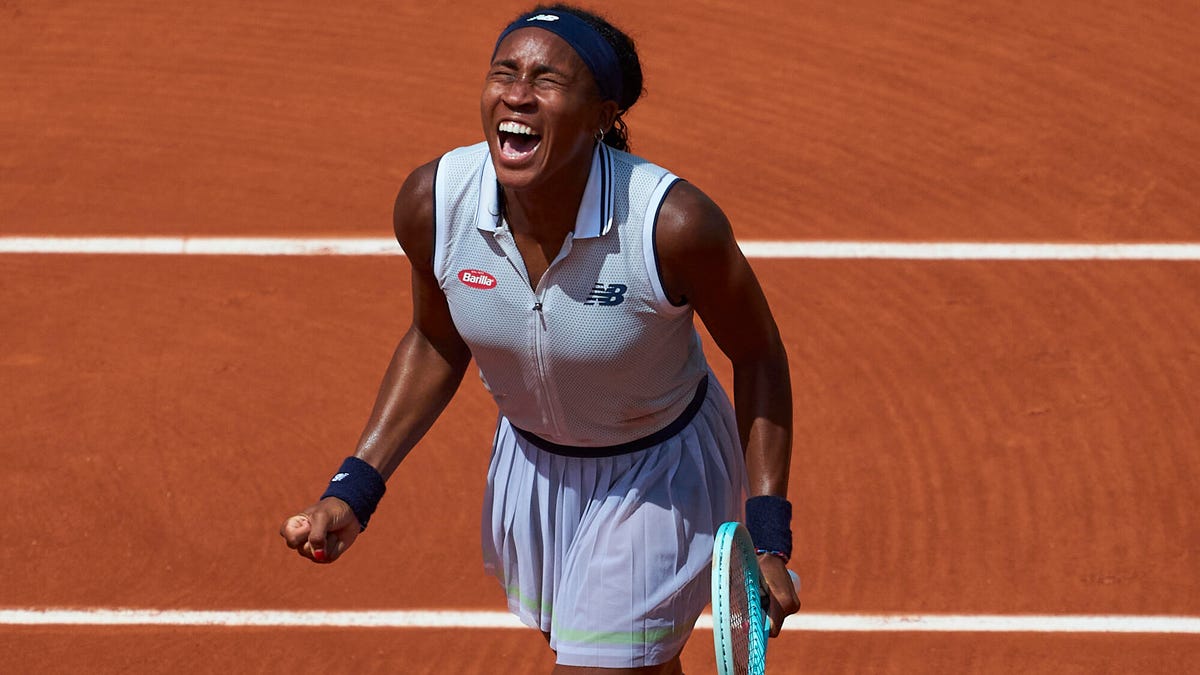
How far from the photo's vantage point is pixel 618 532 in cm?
420

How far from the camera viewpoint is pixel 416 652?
19.4 ft

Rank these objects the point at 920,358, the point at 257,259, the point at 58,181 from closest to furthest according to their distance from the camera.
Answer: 1. the point at 920,358
2. the point at 257,259
3. the point at 58,181

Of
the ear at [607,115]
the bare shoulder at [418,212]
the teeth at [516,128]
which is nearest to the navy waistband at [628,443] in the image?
the bare shoulder at [418,212]

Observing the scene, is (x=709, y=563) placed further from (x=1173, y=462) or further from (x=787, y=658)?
(x=1173, y=462)

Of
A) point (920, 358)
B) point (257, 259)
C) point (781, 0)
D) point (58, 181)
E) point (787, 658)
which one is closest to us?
point (787, 658)

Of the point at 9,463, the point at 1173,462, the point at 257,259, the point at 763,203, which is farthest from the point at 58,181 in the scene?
the point at 1173,462

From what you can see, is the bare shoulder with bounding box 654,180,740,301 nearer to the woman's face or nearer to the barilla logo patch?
the woman's face

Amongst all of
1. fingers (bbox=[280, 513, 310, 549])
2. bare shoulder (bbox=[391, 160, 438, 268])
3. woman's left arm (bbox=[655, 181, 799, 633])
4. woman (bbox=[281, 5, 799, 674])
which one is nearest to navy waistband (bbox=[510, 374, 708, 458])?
woman (bbox=[281, 5, 799, 674])

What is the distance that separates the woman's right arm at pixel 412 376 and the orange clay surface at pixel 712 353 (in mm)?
1807

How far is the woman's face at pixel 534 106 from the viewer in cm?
372

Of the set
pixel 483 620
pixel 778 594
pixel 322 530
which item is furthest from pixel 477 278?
pixel 483 620

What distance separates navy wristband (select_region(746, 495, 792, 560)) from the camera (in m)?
3.90

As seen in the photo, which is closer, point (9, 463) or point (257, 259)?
point (9, 463)

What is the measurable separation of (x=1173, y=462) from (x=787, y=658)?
1.92m
